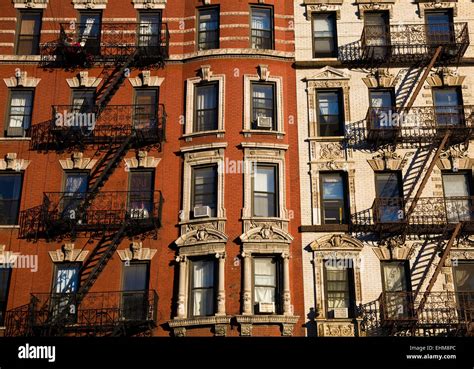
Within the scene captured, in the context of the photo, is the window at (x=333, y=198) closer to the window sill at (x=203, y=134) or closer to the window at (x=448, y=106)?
the window sill at (x=203, y=134)

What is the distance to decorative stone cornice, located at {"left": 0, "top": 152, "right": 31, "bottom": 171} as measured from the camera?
2438 cm

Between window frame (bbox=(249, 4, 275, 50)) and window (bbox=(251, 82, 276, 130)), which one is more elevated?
window frame (bbox=(249, 4, 275, 50))

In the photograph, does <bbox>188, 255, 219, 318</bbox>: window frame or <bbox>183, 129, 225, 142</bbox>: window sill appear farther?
<bbox>183, 129, 225, 142</bbox>: window sill

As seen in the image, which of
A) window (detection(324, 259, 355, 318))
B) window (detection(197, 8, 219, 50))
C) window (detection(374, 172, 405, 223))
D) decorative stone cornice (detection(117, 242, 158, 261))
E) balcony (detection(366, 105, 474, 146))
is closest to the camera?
window (detection(324, 259, 355, 318))

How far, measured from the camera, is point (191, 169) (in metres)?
24.1

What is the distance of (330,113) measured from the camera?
25.1 metres

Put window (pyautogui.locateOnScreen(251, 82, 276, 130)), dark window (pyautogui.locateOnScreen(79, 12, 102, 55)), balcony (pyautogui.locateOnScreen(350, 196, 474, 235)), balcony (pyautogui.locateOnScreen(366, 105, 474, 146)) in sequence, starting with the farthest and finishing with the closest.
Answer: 1. dark window (pyautogui.locateOnScreen(79, 12, 102, 55))
2. window (pyautogui.locateOnScreen(251, 82, 276, 130))
3. balcony (pyautogui.locateOnScreen(366, 105, 474, 146))
4. balcony (pyautogui.locateOnScreen(350, 196, 474, 235))

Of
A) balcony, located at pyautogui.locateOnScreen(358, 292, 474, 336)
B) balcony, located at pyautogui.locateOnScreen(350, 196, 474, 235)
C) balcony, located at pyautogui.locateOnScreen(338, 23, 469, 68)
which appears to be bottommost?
balcony, located at pyautogui.locateOnScreen(358, 292, 474, 336)

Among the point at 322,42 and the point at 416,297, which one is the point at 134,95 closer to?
the point at 322,42

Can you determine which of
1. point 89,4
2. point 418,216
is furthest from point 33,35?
point 418,216

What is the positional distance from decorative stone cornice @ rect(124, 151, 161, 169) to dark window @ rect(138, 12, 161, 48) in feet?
14.6

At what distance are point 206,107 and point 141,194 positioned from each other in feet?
13.4

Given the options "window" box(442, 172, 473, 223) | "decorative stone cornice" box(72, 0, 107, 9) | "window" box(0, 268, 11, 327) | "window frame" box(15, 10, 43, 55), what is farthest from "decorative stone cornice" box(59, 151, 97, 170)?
"window" box(442, 172, 473, 223)

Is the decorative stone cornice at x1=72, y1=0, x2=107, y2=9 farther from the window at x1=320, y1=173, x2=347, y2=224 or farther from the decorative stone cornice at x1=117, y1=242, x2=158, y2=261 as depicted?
the window at x1=320, y1=173, x2=347, y2=224
